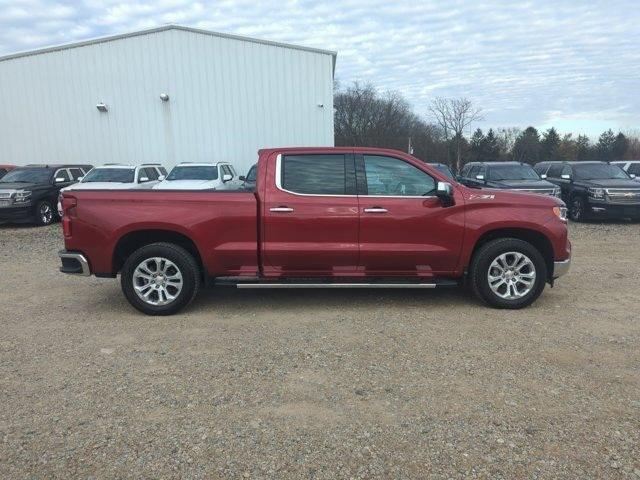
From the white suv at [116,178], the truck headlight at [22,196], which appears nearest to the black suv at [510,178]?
the white suv at [116,178]

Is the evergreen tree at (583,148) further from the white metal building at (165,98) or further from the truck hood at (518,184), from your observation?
the truck hood at (518,184)

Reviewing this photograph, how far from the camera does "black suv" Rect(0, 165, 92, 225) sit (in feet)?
43.7

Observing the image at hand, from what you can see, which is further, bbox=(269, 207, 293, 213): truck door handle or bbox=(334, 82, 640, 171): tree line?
bbox=(334, 82, 640, 171): tree line

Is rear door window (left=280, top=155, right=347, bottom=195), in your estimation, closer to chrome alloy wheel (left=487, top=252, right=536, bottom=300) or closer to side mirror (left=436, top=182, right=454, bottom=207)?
side mirror (left=436, top=182, right=454, bottom=207)

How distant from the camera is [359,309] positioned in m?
5.69

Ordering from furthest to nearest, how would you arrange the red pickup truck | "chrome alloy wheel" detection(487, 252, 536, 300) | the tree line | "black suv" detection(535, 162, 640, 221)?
the tree line < "black suv" detection(535, 162, 640, 221) < "chrome alloy wheel" detection(487, 252, 536, 300) < the red pickup truck

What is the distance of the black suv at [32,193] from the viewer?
1333 cm

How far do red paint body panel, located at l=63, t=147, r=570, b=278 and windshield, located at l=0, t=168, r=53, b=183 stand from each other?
1061 cm

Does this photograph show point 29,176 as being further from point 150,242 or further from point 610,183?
point 610,183

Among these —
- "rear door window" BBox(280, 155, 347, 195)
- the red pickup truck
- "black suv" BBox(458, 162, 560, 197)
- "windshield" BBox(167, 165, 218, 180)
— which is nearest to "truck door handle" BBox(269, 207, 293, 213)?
the red pickup truck

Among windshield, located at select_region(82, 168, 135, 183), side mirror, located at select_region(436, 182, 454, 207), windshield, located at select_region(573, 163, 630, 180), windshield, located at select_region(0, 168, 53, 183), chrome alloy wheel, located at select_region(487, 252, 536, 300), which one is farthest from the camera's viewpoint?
windshield, located at select_region(0, 168, 53, 183)

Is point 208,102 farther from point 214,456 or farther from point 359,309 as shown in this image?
point 214,456

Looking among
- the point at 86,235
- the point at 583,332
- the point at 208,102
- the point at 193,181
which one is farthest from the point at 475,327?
the point at 208,102

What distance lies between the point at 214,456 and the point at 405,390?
1.48 m
